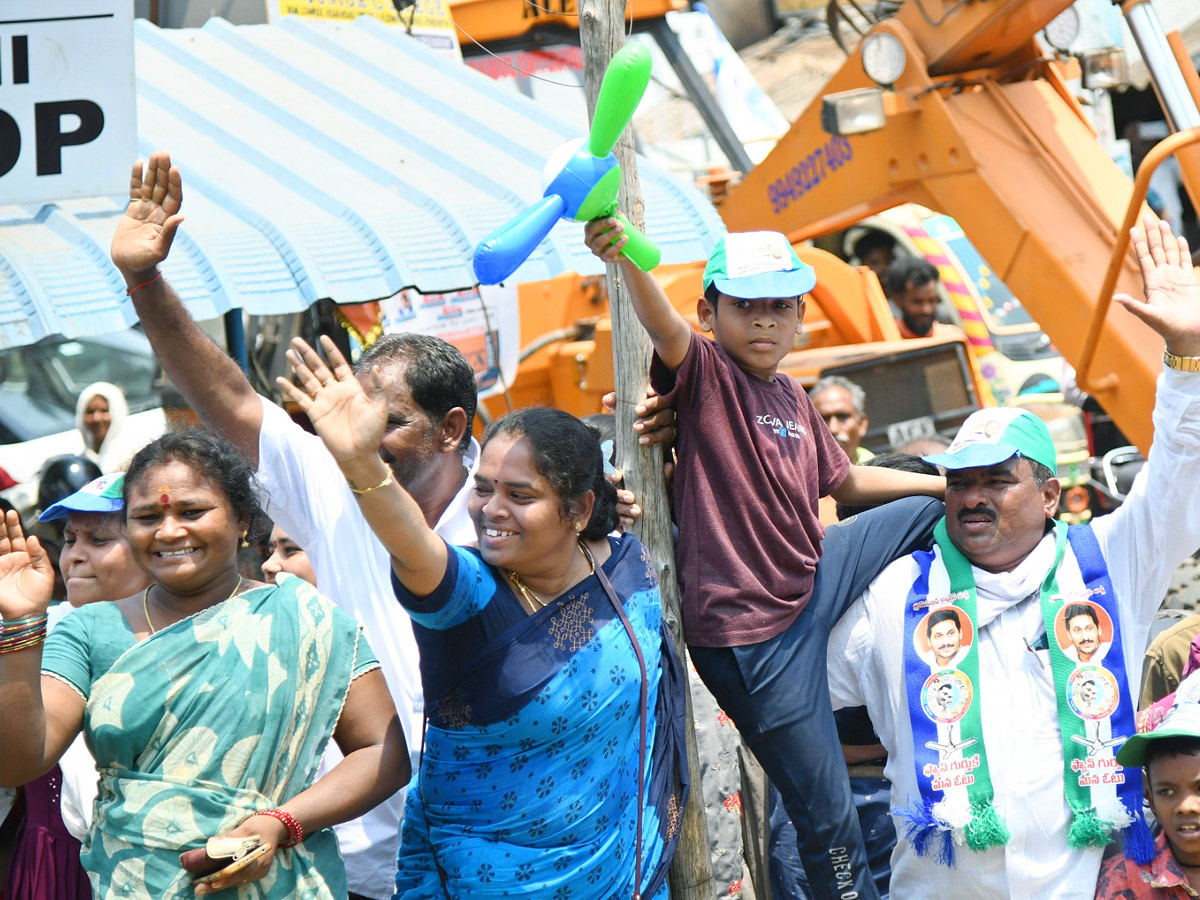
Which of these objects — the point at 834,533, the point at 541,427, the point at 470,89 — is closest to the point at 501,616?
the point at 541,427

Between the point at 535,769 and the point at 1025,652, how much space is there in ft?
4.04

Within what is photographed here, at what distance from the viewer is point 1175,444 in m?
3.08

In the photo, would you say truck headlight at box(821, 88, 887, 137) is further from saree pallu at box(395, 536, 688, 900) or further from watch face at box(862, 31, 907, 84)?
saree pallu at box(395, 536, 688, 900)

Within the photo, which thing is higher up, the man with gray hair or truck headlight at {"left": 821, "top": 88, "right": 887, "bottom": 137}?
truck headlight at {"left": 821, "top": 88, "right": 887, "bottom": 137}

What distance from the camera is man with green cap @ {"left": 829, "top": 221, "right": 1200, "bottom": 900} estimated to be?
123 inches

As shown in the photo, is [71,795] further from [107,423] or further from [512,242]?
[107,423]

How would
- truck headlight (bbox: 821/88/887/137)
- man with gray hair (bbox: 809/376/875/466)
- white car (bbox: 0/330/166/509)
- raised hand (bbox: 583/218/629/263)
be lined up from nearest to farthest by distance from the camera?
1. raised hand (bbox: 583/218/629/263)
2. man with gray hair (bbox: 809/376/875/466)
3. white car (bbox: 0/330/166/509)
4. truck headlight (bbox: 821/88/887/137)

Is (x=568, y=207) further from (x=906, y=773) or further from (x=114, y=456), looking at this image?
(x=114, y=456)

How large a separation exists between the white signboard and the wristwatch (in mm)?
2797

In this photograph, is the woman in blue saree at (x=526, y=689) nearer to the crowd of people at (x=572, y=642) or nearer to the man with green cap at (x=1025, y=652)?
the crowd of people at (x=572, y=642)

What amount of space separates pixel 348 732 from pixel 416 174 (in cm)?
356

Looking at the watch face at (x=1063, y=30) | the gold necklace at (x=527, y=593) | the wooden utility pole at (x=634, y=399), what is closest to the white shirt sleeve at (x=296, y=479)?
the gold necklace at (x=527, y=593)

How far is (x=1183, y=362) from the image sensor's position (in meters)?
3.06

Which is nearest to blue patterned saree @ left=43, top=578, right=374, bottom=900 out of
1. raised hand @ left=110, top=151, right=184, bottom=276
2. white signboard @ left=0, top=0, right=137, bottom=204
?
raised hand @ left=110, top=151, right=184, bottom=276
